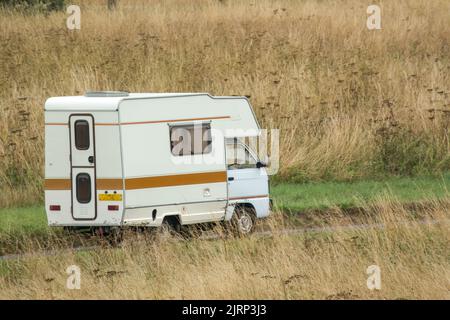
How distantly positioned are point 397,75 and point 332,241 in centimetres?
1219

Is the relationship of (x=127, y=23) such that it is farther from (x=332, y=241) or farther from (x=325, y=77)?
(x=332, y=241)

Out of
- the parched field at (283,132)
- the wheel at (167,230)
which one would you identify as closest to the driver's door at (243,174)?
the parched field at (283,132)

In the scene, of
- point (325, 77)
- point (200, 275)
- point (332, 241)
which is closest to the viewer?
point (200, 275)

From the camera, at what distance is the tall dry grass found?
2341cm

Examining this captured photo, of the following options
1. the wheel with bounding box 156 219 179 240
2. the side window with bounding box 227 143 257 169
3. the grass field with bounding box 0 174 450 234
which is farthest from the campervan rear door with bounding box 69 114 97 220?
the side window with bounding box 227 143 257 169

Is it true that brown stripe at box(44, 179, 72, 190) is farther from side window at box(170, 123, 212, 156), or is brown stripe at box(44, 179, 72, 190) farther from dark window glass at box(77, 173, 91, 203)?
side window at box(170, 123, 212, 156)

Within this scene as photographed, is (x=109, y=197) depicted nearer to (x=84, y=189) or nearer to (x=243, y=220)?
(x=84, y=189)

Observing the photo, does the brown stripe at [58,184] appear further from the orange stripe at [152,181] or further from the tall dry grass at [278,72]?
the tall dry grass at [278,72]

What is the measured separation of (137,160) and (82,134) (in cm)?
89

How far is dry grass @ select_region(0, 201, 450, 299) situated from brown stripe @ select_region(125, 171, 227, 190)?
2.51 ft

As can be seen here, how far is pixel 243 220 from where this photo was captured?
1809cm

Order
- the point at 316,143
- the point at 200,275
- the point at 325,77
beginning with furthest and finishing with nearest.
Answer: the point at 325,77 < the point at 316,143 < the point at 200,275

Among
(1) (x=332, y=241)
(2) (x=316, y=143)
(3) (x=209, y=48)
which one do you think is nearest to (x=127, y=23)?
(3) (x=209, y=48)
